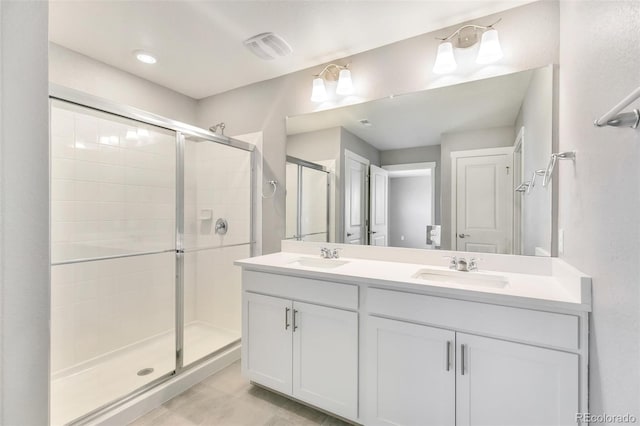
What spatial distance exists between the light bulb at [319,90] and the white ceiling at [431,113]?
0.37ft

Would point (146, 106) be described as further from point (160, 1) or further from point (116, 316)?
point (116, 316)

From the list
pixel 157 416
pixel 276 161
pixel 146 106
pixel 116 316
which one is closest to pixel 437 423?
pixel 157 416

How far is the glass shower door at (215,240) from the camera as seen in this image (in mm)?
2682

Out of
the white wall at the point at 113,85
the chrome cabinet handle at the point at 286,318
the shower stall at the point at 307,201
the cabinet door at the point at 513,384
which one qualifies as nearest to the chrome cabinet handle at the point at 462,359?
the cabinet door at the point at 513,384

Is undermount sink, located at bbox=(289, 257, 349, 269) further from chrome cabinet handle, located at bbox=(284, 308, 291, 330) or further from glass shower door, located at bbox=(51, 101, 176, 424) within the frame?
glass shower door, located at bbox=(51, 101, 176, 424)

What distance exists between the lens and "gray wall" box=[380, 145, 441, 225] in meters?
1.97


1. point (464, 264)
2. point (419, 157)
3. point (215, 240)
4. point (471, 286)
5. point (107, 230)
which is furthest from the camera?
point (215, 240)

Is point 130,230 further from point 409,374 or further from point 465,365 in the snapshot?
point 465,365

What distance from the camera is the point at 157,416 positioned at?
180 cm

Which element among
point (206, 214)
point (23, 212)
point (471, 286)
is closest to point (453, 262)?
point (471, 286)

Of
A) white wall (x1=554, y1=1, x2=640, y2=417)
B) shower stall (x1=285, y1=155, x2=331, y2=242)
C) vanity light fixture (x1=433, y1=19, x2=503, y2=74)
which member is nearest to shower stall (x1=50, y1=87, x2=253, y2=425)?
shower stall (x1=285, y1=155, x2=331, y2=242)

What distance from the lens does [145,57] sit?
2.24 metres

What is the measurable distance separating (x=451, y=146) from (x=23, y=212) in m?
2.02

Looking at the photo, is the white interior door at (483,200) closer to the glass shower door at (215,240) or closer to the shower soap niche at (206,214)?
the glass shower door at (215,240)
